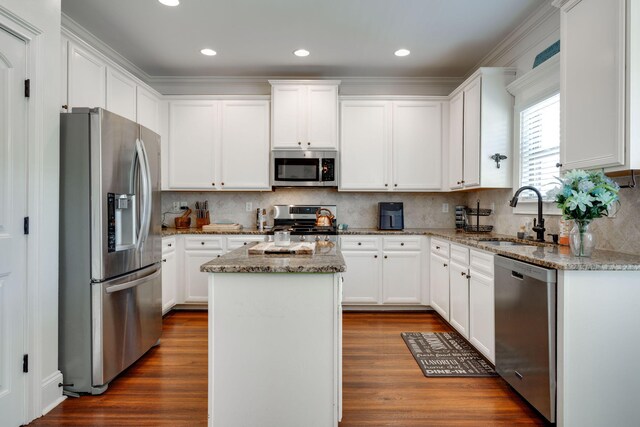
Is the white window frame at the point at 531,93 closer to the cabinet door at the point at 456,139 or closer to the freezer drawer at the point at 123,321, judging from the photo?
the cabinet door at the point at 456,139

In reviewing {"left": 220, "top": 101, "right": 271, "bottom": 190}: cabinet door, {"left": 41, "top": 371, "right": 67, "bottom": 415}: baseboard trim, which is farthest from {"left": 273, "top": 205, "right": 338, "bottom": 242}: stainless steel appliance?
{"left": 41, "top": 371, "right": 67, "bottom": 415}: baseboard trim

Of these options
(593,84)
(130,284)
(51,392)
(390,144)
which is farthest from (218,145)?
(593,84)

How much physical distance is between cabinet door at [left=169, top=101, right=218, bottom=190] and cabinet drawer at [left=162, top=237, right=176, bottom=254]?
734mm

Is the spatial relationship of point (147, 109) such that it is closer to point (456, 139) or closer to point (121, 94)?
point (121, 94)

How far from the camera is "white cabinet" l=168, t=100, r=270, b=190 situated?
14.4 feet

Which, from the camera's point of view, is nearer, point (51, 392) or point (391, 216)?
point (51, 392)

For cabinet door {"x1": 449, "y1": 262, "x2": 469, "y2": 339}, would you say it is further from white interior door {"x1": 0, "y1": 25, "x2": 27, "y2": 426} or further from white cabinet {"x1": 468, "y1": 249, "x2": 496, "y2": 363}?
white interior door {"x1": 0, "y1": 25, "x2": 27, "y2": 426}

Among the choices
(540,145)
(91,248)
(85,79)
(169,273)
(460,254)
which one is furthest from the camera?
(169,273)

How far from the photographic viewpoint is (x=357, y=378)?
2543 millimetres

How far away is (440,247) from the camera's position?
3.79 metres

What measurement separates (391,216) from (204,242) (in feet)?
7.27

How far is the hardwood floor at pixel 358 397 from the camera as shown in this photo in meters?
2.06

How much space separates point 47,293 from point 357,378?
204 cm

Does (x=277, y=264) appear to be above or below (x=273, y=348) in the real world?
above
